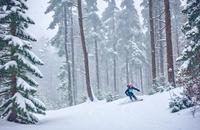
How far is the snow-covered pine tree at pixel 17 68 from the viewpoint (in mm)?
13618

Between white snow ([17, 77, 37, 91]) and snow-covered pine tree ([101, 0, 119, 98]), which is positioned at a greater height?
snow-covered pine tree ([101, 0, 119, 98])

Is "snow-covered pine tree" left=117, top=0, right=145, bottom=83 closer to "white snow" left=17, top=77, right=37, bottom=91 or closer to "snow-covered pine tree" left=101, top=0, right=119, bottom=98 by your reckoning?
"snow-covered pine tree" left=101, top=0, right=119, bottom=98

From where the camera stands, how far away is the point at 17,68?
1375cm

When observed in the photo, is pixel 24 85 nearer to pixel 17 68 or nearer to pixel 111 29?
pixel 17 68

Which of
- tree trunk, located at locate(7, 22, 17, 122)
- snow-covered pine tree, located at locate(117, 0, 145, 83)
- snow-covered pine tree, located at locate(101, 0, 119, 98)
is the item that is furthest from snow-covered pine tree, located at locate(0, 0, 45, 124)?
snow-covered pine tree, located at locate(101, 0, 119, 98)

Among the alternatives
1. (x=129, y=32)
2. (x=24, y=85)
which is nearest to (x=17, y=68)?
(x=24, y=85)

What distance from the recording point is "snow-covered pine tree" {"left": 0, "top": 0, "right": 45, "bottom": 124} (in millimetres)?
13618

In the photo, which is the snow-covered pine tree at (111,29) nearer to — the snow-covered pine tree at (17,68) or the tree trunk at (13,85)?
the snow-covered pine tree at (17,68)

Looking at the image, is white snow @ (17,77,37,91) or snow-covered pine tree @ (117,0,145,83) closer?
white snow @ (17,77,37,91)

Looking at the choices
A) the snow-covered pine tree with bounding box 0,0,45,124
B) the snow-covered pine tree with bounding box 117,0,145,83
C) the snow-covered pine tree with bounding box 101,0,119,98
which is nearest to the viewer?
the snow-covered pine tree with bounding box 0,0,45,124

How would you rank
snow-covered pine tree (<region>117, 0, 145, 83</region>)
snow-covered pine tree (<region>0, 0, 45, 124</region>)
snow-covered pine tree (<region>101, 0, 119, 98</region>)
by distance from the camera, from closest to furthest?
snow-covered pine tree (<region>0, 0, 45, 124</region>)
snow-covered pine tree (<region>117, 0, 145, 83</region>)
snow-covered pine tree (<region>101, 0, 119, 98</region>)

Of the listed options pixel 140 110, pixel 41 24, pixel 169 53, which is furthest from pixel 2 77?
pixel 41 24

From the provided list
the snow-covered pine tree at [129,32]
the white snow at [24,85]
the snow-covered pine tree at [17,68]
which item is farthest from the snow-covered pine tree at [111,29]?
the white snow at [24,85]

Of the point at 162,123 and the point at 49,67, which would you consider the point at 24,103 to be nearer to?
the point at 162,123
